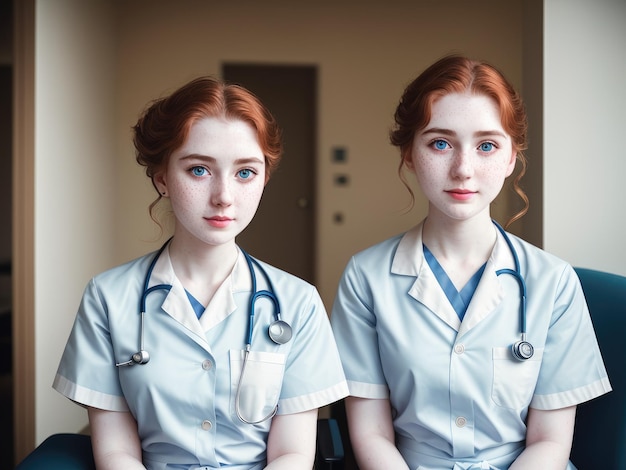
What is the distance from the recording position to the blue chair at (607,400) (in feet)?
4.89

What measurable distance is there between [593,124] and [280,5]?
3322 mm

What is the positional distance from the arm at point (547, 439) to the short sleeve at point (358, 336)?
0.32 meters

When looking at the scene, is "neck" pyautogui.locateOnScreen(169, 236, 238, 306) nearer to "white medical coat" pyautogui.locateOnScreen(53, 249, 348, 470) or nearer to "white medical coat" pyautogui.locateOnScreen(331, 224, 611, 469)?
"white medical coat" pyautogui.locateOnScreen(53, 249, 348, 470)

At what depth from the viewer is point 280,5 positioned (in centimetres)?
490

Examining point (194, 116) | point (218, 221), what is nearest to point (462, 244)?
point (218, 221)

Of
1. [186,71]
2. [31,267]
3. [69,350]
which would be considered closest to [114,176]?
[186,71]

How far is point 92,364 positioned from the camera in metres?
1.41

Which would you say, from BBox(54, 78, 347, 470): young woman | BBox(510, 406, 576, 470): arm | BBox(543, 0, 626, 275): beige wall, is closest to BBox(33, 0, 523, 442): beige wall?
BBox(543, 0, 626, 275): beige wall

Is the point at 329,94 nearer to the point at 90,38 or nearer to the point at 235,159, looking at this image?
the point at 90,38

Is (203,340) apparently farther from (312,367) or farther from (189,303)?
(312,367)

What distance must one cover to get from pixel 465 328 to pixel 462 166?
0.35m

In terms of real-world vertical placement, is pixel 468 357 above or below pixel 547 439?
above

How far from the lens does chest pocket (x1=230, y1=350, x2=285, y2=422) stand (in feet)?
4.57

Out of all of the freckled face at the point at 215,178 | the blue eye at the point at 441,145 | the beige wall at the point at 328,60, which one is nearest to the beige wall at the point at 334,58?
the beige wall at the point at 328,60
